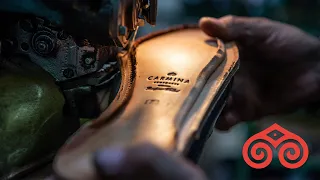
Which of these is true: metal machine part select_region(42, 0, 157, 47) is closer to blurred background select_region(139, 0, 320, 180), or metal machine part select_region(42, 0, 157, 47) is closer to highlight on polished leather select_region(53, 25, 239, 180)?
highlight on polished leather select_region(53, 25, 239, 180)

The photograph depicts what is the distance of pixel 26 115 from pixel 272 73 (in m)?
0.48

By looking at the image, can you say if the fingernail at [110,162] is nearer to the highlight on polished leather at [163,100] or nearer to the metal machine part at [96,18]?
the highlight on polished leather at [163,100]

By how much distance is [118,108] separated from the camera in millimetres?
521

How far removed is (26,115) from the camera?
0.56m

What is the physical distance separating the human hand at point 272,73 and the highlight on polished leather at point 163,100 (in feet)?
0.39

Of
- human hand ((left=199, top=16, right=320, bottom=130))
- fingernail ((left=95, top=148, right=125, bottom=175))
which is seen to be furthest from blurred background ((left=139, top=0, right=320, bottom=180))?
fingernail ((left=95, top=148, right=125, bottom=175))

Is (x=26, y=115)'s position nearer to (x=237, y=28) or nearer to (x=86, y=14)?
(x=86, y=14)

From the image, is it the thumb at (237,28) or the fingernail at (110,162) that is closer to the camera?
the fingernail at (110,162)

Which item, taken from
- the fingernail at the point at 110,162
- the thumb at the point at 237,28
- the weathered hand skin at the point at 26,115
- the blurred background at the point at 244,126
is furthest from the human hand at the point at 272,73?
the fingernail at the point at 110,162

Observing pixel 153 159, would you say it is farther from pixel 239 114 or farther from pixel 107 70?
pixel 239 114

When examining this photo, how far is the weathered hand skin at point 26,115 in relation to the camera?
0.55m

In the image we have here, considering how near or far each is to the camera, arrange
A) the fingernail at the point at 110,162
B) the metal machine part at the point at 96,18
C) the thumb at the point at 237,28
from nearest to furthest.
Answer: the fingernail at the point at 110,162
the metal machine part at the point at 96,18
the thumb at the point at 237,28

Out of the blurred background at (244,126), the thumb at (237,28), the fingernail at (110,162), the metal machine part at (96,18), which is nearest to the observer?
the fingernail at (110,162)

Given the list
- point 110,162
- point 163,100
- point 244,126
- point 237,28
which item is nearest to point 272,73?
point 237,28
